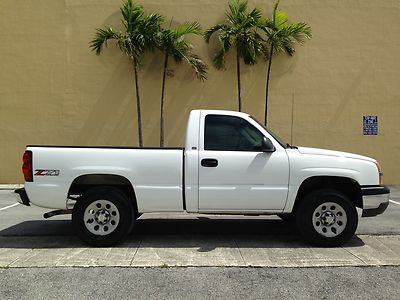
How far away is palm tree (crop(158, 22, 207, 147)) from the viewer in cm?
1295

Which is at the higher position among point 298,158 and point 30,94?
point 30,94

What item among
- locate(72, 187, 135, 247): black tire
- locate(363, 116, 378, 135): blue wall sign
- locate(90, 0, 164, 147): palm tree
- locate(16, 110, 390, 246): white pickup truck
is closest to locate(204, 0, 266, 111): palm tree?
locate(90, 0, 164, 147): palm tree

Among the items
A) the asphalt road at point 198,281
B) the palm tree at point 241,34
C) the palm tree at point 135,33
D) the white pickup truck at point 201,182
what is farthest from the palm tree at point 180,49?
the asphalt road at point 198,281

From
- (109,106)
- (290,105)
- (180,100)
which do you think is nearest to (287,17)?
(290,105)

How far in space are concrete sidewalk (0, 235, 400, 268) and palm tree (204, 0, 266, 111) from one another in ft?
26.5

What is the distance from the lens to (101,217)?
19.5 feet

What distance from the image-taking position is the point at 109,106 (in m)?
14.3

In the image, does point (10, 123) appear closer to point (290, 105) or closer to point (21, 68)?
point (21, 68)

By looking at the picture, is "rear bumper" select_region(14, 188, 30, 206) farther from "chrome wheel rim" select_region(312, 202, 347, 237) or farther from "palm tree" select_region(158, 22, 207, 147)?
"palm tree" select_region(158, 22, 207, 147)

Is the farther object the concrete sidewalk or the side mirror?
the side mirror

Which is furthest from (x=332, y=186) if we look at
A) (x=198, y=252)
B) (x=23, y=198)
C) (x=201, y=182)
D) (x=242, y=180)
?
(x=23, y=198)

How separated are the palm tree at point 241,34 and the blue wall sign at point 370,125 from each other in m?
4.37

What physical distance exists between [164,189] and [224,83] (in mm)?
8912

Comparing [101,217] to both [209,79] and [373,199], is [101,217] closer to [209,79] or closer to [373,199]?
[373,199]
